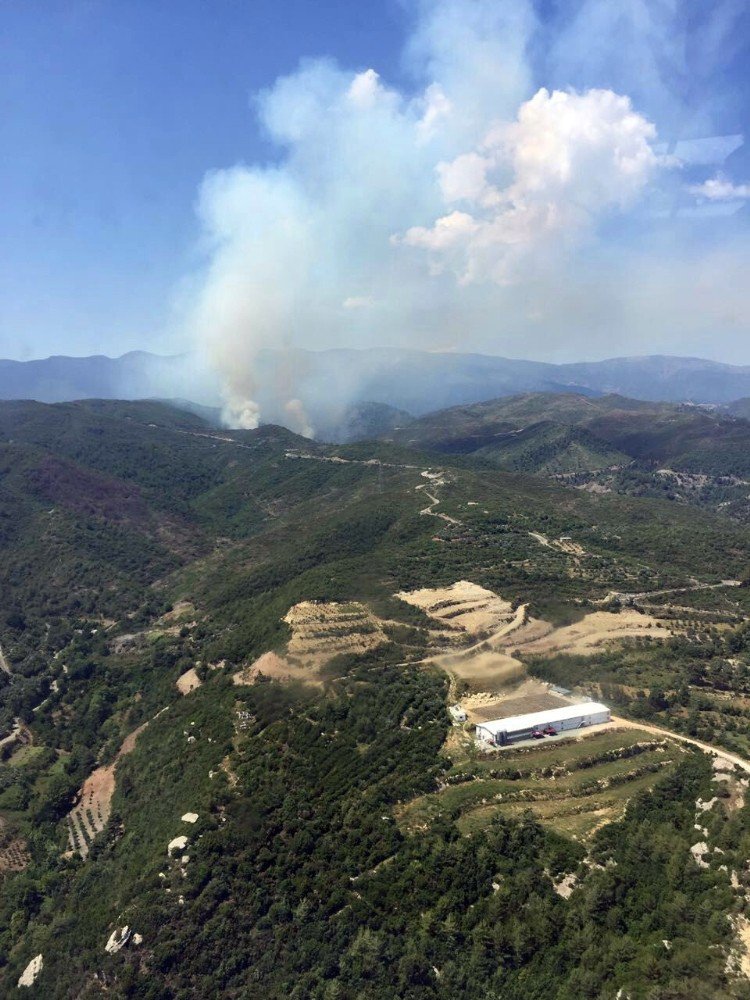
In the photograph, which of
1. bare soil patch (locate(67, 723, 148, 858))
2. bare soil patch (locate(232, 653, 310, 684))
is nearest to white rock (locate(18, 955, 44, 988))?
bare soil patch (locate(67, 723, 148, 858))

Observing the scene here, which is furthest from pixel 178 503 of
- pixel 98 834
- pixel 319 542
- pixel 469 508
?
pixel 98 834

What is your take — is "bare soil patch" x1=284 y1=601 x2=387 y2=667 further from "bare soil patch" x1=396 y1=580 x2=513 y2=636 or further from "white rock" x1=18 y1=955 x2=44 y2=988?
"white rock" x1=18 y1=955 x2=44 y2=988

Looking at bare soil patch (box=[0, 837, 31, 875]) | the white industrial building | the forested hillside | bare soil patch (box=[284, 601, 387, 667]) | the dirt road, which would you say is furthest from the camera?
bare soil patch (box=[284, 601, 387, 667])

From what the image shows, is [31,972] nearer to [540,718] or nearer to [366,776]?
[366,776]

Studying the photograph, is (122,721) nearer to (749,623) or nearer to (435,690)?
(435,690)

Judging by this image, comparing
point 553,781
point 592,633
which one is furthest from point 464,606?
point 553,781

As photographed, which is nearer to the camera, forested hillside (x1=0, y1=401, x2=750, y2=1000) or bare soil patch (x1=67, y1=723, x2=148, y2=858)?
forested hillside (x1=0, y1=401, x2=750, y2=1000)

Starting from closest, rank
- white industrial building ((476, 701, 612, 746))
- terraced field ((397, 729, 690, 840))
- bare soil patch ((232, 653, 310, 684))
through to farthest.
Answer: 1. terraced field ((397, 729, 690, 840))
2. white industrial building ((476, 701, 612, 746))
3. bare soil patch ((232, 653, 310, 684))
